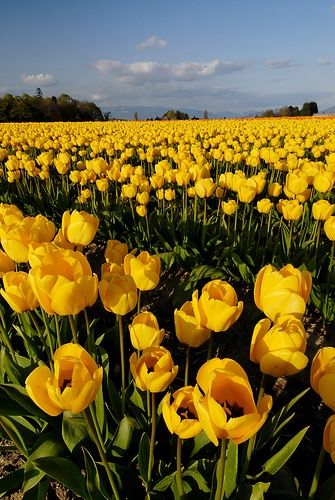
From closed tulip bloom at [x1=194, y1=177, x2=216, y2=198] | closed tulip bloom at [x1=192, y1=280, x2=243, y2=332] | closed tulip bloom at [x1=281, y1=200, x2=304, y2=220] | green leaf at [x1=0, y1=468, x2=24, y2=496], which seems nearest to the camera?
closed tulip bloom at [x1=192, y1=280, x2=243, y2=332]

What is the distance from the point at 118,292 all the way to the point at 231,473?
0.90 metres

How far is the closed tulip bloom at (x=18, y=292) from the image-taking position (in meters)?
1.92

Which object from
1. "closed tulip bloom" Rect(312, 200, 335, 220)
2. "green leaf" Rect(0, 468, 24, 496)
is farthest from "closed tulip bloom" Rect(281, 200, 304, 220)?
"green leaf" Rect(0, 468, 24, 496)

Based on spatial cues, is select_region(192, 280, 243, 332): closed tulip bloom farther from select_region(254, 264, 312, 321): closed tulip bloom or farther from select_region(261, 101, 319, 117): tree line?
select_region(261, 101, 319, 117): tree line

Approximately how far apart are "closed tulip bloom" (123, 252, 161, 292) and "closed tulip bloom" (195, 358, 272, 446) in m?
0.87

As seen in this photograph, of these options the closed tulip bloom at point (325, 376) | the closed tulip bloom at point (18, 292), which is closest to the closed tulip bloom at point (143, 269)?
the closed tulip bloom at point (18, 292)

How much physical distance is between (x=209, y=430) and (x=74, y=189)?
28.8 ft

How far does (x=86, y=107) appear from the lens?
55656 millimetres

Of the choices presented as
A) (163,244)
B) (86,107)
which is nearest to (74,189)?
(163,244)

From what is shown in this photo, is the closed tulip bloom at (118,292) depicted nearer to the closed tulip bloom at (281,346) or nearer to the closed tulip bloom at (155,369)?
the closed tulip bloom at (155,369)

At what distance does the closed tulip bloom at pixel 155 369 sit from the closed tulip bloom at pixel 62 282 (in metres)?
0.34

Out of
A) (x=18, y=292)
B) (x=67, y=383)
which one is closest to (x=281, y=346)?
(x=67, y=383)

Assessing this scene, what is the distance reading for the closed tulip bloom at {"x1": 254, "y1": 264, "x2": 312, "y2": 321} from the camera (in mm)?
1551

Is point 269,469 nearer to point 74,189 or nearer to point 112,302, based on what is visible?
point 112,302
